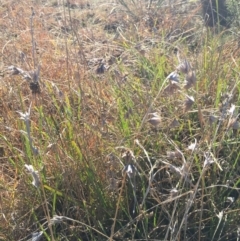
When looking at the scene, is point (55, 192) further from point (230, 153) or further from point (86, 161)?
point (230, 153)

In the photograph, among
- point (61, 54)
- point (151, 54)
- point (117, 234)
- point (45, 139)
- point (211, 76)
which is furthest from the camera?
point (61, 54)

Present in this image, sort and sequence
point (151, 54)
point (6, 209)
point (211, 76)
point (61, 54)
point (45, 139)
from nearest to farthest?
point (6, 209), point (45, 139), point (211, 76), point (151, 54), point (61, 54)

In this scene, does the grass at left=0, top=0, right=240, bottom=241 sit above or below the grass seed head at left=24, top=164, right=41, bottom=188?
below

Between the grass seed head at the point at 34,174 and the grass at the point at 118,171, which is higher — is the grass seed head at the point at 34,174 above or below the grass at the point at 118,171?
above

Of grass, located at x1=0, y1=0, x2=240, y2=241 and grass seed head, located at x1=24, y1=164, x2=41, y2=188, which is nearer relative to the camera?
grass seed head, located at x1=24, y1=164, x2=41, y2=188

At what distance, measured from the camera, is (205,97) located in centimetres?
220

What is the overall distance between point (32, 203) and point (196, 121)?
0.72 m

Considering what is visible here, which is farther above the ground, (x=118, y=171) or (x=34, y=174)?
(x=34, y=174)

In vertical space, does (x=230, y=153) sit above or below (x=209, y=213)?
above

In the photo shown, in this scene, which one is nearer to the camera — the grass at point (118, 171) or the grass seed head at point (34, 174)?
the grass seed head at point (34, 174)

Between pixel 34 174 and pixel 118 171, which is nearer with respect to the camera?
pixel 34 174

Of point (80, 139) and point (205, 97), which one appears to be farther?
point (205, 97)

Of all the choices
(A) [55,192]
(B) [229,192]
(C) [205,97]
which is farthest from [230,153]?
(A) [55,192]

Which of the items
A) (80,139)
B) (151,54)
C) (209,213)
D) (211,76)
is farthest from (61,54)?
(209,213)
